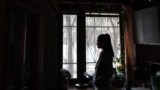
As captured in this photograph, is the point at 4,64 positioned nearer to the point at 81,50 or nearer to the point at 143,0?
the point at 81,50

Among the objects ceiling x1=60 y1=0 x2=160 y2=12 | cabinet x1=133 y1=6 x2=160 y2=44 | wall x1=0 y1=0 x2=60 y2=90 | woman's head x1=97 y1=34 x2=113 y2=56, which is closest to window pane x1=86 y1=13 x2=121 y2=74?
ceiling x1=60 y1=0 x2=160 y2=12

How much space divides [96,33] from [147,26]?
2.95 feet

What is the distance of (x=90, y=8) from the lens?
3.20 metres

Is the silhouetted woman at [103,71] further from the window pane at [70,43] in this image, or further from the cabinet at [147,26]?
the window pane at [70,43]

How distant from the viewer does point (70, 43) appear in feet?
10.4

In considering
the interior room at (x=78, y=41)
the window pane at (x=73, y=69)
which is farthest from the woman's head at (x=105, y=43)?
the window pane at (x=73, y=69)

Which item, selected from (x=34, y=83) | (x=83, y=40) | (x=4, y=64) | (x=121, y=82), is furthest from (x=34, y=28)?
(x=121, y=82)

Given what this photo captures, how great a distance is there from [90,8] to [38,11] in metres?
1.84

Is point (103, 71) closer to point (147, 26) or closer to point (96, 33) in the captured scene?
point (147, 26)

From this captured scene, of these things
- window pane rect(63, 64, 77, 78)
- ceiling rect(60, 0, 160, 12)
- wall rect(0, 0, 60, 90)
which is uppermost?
ceiling rect(60, 0, 160, 12)

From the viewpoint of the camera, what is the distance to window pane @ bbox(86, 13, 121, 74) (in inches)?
127

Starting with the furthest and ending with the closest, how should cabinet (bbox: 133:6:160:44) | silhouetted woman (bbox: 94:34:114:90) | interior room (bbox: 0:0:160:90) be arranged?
cabinet (bbox: 133:6:160:44), silhouetted woman (bbox: 94:34:114:90), interior room (bbox: 0:0:160:90)

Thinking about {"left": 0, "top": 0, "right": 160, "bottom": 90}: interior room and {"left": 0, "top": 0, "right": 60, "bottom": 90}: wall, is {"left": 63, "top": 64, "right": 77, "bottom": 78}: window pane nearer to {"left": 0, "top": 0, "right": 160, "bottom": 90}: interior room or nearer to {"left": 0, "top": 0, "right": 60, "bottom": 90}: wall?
{"left": 0, "top": 0, "right": 160, "bottom": 90}: interior room

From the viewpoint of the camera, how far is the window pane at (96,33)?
10.6ft
